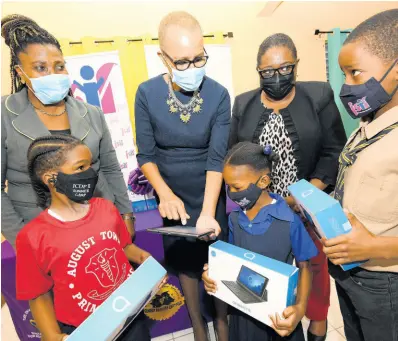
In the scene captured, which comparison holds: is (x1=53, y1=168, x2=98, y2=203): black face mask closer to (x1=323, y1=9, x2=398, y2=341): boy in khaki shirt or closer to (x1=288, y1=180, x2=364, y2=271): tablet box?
(x1=288, y1=180, x2=364, y2=271): tablet box

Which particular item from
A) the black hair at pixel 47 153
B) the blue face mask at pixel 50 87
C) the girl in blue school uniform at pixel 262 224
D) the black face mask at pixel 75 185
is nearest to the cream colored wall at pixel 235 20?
the blue face mask at pixel 50 87

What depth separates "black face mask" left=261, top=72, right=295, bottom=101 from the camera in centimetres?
151

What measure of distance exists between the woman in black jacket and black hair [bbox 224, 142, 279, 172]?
0.22m

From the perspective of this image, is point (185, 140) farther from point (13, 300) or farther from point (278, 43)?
point (13, 300)

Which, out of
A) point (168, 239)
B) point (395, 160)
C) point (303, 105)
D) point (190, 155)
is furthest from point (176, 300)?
point (395, 160)

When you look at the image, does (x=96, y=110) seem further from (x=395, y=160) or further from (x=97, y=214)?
(x=395, y=160)

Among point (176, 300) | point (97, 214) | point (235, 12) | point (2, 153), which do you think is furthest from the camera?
point (235, 12)

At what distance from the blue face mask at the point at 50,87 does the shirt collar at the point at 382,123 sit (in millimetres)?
1424

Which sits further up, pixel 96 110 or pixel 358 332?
pixel 96 110

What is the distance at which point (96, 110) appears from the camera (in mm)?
1685

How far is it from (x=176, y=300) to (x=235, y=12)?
3.62 metres

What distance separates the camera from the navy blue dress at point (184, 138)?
5.05 ft

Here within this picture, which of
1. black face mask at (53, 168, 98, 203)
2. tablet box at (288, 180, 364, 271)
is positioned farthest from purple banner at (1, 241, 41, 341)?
tablet box at (288, 180, 364, 271)

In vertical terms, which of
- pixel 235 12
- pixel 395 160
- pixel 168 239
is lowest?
pixel 168 239
